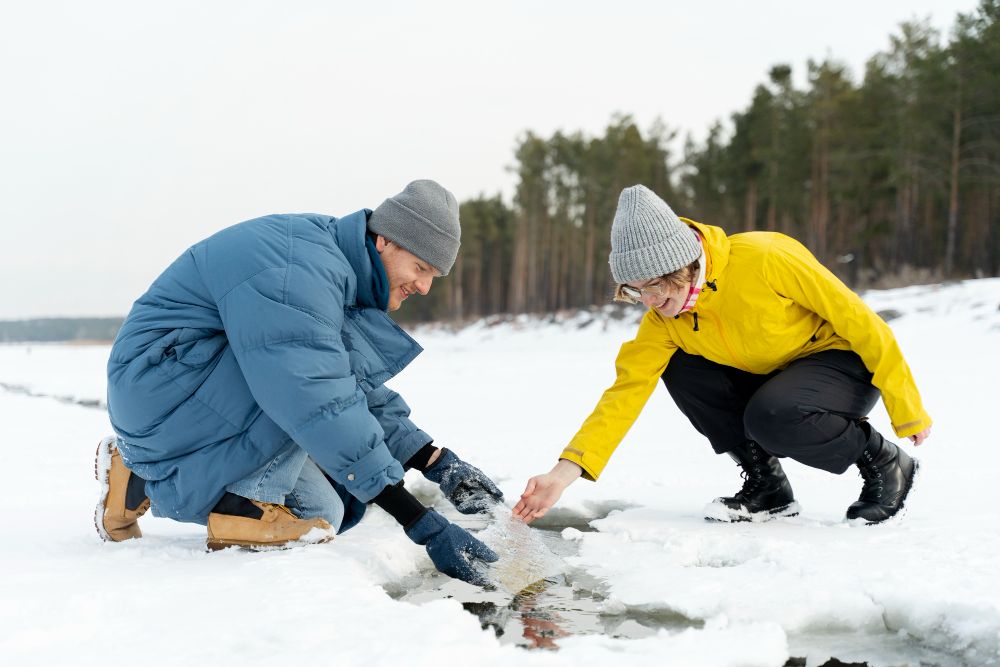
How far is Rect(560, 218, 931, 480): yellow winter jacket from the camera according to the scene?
2354 mm

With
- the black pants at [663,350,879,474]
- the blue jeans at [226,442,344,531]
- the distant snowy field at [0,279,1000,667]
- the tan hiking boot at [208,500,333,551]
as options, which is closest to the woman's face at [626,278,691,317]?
the black pants at [663,350,879,474]

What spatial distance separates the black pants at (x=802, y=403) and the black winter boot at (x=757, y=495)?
0.10m

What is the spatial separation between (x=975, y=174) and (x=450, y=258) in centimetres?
2281

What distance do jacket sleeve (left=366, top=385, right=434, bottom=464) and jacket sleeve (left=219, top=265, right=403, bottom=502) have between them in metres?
0.55

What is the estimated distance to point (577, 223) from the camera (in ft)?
112

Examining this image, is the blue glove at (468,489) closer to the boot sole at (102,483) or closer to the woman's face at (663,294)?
the woman's face at (663,294)

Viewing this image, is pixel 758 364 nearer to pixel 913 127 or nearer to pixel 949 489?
pixel 949 489

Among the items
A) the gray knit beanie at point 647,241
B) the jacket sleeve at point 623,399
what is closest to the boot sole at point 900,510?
the jacket sleeve at point 623,399

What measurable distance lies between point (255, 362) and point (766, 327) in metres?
1.56

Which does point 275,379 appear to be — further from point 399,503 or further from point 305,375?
point 399,503

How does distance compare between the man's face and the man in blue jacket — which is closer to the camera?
the man in blue jacket

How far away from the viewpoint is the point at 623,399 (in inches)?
101

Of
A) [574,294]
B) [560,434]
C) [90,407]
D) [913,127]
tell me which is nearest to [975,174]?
[913,127]

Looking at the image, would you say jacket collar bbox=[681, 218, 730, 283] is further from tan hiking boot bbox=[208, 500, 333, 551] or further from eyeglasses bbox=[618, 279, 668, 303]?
tan hiking boot bbox=[208, 500, 333, 551]
